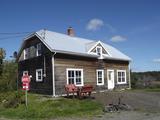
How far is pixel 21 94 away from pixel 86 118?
298 inches

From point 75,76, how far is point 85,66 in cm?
190

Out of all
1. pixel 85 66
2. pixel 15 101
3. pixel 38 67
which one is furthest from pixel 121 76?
pixel 15 101

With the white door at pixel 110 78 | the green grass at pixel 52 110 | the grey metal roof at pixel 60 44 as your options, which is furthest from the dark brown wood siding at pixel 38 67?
the white door at pixel 110 78

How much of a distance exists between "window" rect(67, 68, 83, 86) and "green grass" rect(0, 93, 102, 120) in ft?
21.6

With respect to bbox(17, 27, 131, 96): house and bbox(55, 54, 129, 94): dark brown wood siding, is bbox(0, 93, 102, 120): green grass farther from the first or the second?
bbox(55, 54, 129, 94): dark brown wood siding

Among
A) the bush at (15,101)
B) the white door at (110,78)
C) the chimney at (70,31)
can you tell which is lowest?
the bush at (15,101)

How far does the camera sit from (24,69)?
1165 inches

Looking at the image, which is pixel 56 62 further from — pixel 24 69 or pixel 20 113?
pixel 20 113

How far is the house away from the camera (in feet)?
80.1

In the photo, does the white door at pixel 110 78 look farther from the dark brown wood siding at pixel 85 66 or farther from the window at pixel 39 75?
the window at pixel 39 75

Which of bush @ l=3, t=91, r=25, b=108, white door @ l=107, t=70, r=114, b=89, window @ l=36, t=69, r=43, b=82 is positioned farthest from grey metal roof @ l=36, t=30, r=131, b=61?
bush @ l=3, t=91, r=25, b=108

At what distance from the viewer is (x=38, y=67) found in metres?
26.5

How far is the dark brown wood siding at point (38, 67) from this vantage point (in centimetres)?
2453

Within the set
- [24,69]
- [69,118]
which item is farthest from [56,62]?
[69,118]
